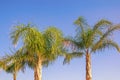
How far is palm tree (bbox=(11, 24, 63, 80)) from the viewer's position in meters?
27.8

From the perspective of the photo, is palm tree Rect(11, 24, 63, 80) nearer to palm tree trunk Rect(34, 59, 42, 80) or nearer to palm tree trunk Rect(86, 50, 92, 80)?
palm tree trunk Rect(34, 59, 42, 80)

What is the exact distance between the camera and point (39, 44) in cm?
2864

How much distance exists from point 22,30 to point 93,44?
21.5 feet

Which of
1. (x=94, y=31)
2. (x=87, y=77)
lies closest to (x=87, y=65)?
(x=87, y=77)

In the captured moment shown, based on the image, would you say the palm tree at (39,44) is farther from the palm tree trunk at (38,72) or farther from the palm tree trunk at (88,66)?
the palm tree trunk at (88,66)

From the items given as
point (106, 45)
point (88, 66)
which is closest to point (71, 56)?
point (88, 66)

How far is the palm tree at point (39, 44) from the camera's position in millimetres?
27767

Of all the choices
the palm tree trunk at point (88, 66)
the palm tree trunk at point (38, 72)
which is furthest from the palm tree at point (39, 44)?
the palm tree trunk at point (88, 66)

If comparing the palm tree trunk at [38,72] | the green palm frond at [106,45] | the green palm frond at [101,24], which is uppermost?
the green palm frond at [101,24]

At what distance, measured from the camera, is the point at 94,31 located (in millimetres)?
30016

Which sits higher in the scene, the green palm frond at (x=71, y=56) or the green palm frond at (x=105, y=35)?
the green palm frond at (x=105, y=35)

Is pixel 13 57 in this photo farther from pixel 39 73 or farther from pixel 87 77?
pixel 87 77

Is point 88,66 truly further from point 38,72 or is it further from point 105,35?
point 38,72

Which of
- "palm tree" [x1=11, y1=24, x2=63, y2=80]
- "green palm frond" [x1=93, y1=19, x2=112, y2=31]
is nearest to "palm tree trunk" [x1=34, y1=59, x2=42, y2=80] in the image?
"palm tree" [x1=11, y1=24, x2=63, y2=80]
